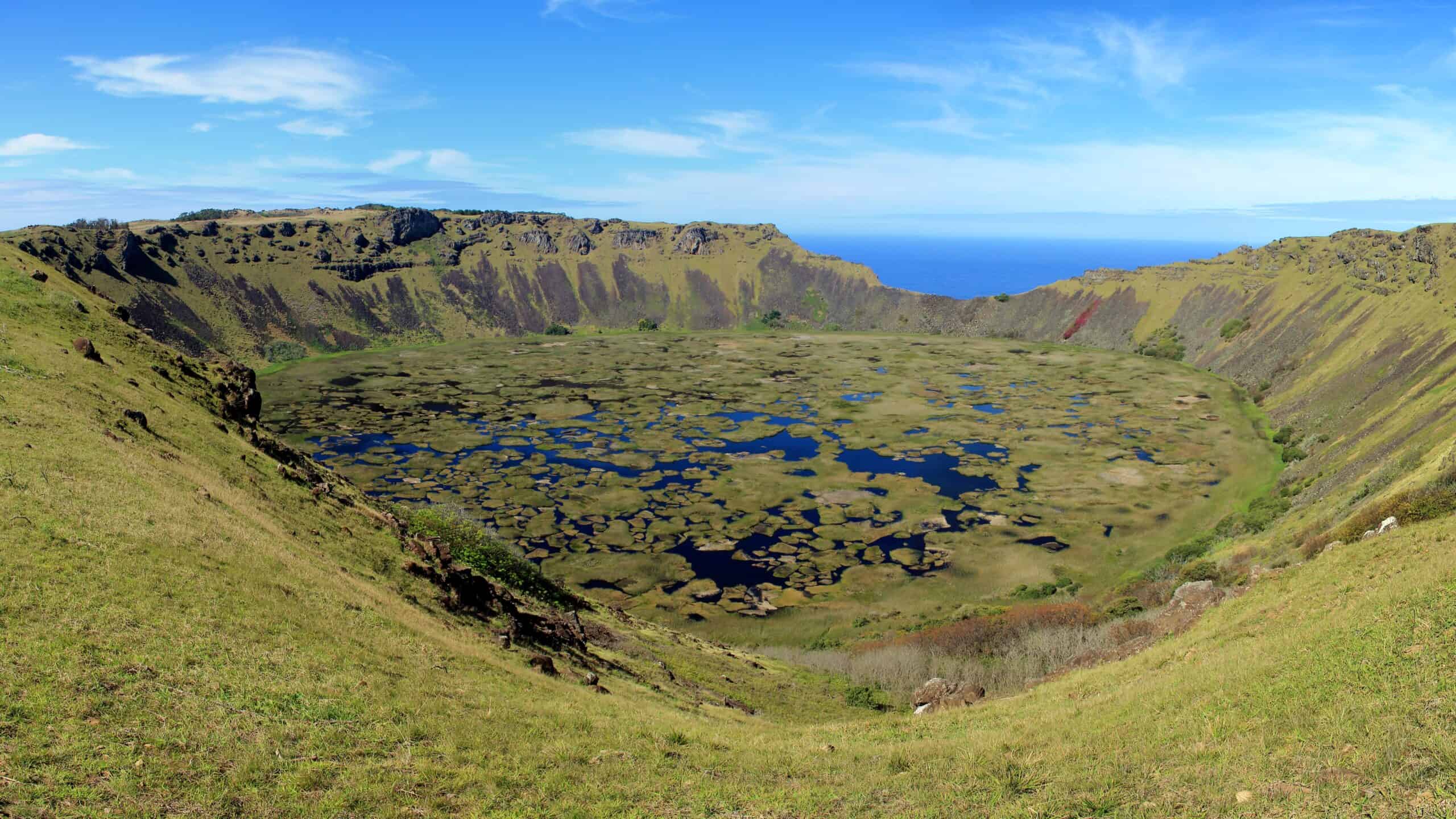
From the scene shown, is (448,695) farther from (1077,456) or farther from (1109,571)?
(1077,456)

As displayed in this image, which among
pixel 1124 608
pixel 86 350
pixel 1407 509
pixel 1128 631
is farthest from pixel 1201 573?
pixel 86 350

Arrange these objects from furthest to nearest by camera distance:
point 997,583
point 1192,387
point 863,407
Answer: point 1192,387 → point 863,407 → point 997,583

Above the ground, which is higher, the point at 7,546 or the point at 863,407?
the point at 7,546

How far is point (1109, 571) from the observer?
74625 mm

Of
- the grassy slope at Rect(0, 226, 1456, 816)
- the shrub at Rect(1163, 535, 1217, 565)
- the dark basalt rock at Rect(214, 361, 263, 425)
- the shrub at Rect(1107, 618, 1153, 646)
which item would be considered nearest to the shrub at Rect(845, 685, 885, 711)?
the grassy slope at Rect(0, 226, 1456, 816)

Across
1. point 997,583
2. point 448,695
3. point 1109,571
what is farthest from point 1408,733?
point 1109,571

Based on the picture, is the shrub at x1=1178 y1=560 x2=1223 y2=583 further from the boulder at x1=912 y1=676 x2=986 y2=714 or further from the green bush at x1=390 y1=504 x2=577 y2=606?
the green bush at x1=390 y1=504 x2=577 y2=606

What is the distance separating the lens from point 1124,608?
58.6m

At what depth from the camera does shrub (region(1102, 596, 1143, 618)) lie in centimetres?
5747

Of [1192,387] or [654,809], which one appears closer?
[654,809]

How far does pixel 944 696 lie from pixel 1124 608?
28.3m

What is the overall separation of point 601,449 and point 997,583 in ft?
215

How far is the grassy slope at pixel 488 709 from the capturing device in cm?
1686

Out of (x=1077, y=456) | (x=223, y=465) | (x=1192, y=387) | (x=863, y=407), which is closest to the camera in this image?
(x=223, y=465)
